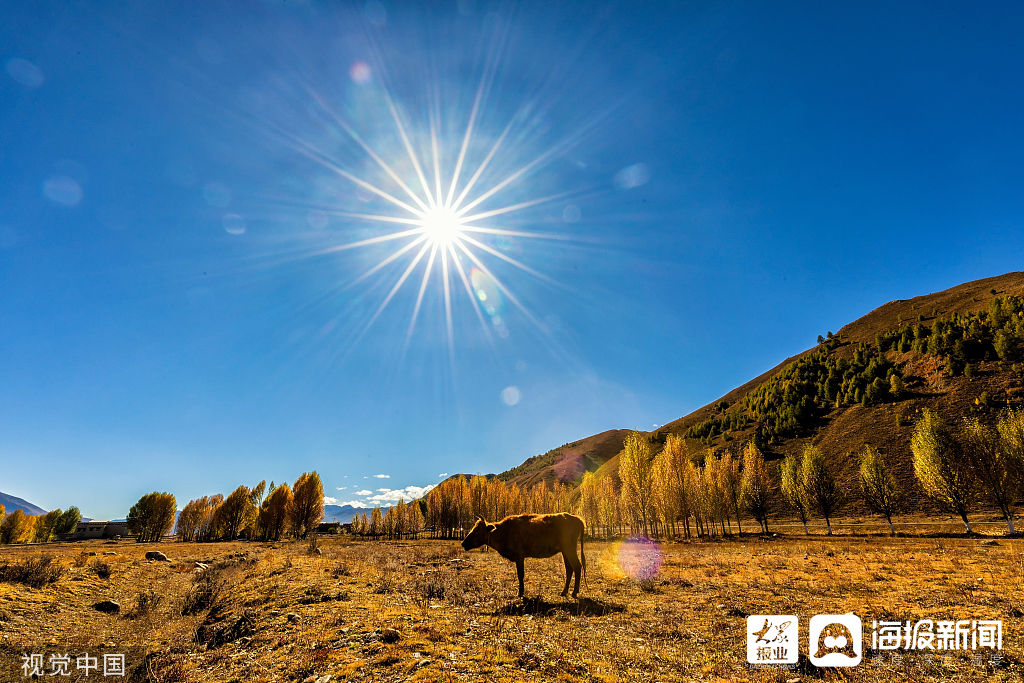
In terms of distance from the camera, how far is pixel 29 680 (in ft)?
36.9

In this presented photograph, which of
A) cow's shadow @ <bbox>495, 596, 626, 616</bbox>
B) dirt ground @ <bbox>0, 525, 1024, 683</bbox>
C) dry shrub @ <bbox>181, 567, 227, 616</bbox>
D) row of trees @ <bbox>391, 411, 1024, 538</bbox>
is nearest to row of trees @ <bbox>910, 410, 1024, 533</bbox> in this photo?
row of trees @ <bbox>391, 411, 1024, 538</bbox>

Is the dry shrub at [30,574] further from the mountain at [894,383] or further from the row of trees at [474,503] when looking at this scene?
the mountain at [894,383]

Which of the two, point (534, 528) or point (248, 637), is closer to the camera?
point (248, 637)

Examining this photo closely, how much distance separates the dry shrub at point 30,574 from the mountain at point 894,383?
101m

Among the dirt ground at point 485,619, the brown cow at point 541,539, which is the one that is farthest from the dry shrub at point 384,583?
the brown cow at point 541,539

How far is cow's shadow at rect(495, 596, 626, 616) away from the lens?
14016 mm

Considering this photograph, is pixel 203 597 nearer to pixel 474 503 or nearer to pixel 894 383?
pixel 474 503

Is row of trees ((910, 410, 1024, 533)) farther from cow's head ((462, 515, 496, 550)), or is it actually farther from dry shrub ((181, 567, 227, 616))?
dry shrub ((181, 567, 227, 616))

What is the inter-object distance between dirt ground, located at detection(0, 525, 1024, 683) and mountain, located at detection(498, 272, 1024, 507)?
88.2 meters

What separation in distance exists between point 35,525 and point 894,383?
256m

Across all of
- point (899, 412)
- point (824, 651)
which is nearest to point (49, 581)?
point (824, 651)

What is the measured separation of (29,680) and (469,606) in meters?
13.4

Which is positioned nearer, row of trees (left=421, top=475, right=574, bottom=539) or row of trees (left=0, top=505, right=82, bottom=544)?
row of trees (left=0, top=505, right=82, bottom=544)

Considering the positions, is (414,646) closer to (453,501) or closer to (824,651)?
(824,651)
